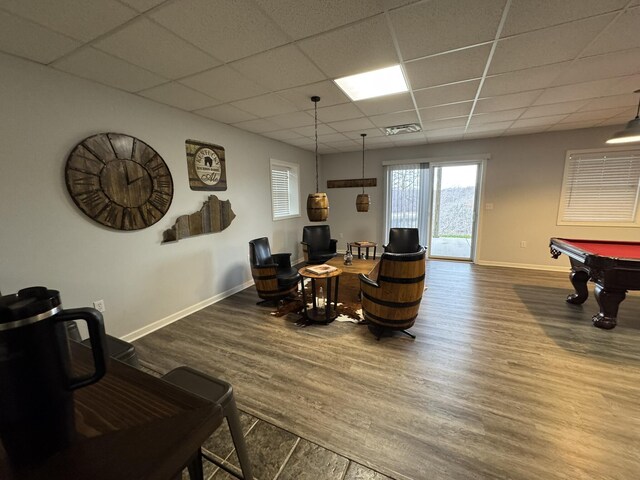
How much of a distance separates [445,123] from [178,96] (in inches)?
142

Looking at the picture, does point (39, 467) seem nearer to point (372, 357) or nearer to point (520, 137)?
point (372, 357)

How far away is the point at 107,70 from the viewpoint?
2.19m

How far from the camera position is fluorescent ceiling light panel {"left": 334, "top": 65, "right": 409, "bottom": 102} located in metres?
2.38

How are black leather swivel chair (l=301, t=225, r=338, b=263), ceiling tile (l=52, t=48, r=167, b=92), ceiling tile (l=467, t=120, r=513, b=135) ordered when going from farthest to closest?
black leather swivel chair (l=301, t=225, r=338, b=263) → ceiling tile (l=467, t=120, r=513, b=135) → ceiling tile (l=52, t=48, r=167, b=92)

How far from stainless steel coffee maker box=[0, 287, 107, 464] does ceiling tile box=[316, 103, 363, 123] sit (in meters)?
3.23

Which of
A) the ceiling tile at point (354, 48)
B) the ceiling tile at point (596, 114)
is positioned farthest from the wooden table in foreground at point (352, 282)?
the ceiling tile at point (596, 114)

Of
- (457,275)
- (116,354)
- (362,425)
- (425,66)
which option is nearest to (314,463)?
(362,425)

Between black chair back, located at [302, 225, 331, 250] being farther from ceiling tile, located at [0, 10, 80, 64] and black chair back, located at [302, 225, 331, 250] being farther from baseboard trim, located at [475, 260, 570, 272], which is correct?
ceiling tile, located at [0, 10, 80, 64]

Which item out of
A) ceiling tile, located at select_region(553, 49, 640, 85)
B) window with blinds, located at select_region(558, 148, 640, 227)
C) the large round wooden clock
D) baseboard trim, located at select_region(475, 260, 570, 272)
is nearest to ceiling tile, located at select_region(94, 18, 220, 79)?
the large round wooden clock

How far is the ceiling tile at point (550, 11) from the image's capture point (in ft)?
5.02

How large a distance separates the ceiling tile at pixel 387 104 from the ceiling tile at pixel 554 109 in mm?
1655

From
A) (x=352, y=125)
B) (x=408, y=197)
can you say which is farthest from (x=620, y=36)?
(x=408, y=197)

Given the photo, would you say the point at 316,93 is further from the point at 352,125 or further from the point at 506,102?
the point at 506,102

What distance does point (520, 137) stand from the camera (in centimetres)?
485
